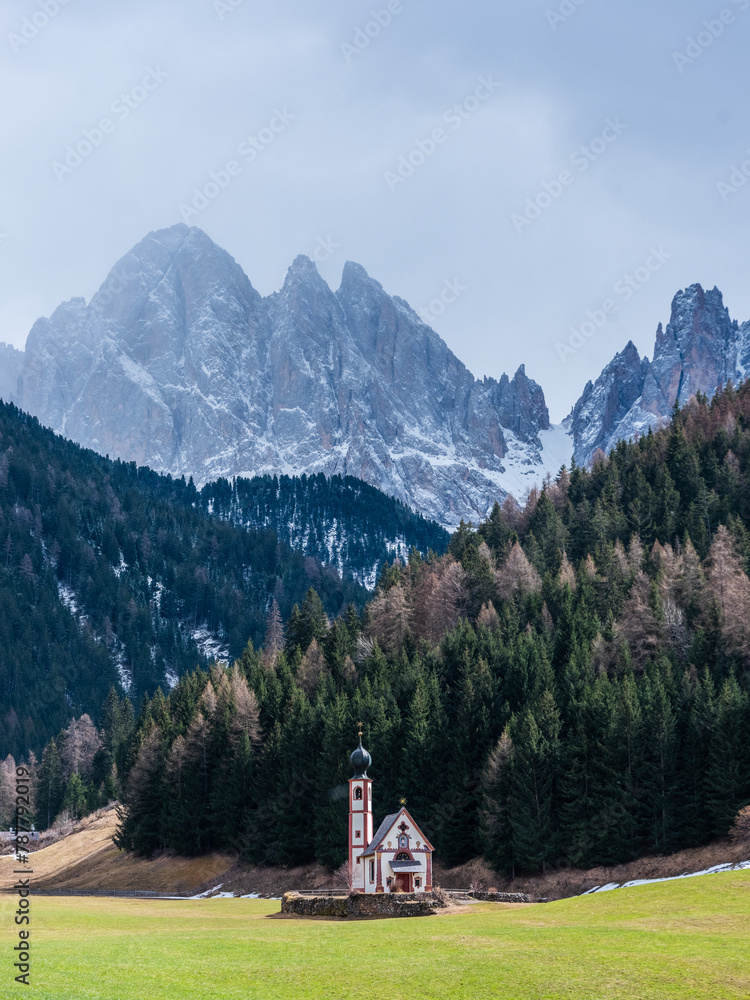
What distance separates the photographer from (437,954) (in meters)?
40.4

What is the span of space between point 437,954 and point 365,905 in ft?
73.0

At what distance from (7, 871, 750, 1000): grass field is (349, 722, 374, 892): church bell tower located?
1081 cm

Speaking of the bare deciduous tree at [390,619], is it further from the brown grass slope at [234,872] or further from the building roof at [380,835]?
the building roof at [380,835]

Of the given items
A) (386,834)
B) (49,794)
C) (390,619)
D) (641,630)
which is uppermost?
(390,619)

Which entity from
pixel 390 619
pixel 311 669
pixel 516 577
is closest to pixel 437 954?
pixel 311 669

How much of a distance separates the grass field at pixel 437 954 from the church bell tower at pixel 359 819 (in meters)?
10.8

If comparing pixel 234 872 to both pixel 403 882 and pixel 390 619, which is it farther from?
pixel 390 619

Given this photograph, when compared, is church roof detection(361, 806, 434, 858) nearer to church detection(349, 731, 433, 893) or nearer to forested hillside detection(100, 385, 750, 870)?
church detection(349, 731, 433, 893)

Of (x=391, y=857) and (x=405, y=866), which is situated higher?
(x=391, y=857)

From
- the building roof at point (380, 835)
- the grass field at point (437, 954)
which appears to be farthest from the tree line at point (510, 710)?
the grass field at point (437, 954)

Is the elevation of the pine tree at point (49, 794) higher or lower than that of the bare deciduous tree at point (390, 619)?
lower

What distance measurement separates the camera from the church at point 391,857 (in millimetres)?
67312

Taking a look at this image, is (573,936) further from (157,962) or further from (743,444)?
(743,444)

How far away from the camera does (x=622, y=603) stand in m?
107
